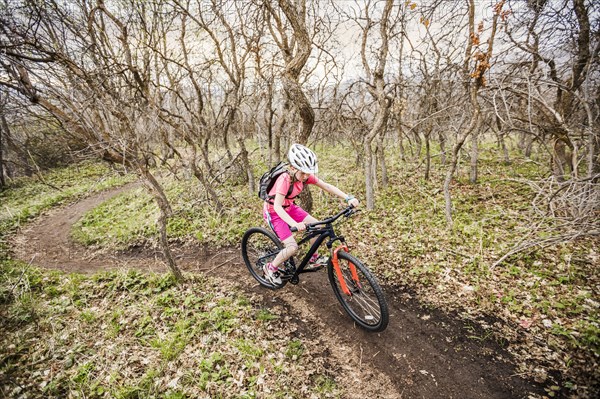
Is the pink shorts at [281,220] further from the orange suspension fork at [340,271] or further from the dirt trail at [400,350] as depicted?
the dirt trail at [400,350]

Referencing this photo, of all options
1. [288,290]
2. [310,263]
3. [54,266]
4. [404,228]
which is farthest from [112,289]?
[404,228]

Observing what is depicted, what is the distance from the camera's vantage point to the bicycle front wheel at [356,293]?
3988mm

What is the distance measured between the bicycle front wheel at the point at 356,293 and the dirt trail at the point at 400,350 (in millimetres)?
200

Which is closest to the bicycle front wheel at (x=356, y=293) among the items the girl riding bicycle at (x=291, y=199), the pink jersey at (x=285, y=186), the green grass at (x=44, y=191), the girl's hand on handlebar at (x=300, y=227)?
the girl riding bicycle at (x=291, y=199)

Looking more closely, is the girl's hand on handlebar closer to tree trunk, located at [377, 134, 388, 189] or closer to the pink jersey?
the pink jersey

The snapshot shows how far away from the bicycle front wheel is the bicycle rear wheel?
111 centimetres

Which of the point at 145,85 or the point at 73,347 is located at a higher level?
the point at 145,85

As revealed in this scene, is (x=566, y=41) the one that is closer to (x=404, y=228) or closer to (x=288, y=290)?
(x=404, y=228)

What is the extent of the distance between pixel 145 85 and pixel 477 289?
979 cm

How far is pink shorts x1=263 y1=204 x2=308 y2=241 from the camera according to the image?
14.7 ft

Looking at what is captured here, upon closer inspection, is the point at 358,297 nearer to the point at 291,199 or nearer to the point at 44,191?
the point at 291,199

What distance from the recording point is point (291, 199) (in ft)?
14.7

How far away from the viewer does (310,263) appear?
468 centimetres

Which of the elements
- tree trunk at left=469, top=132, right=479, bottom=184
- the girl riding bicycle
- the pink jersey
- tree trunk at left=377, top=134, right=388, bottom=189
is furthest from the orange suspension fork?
tree trunk at left=469, top=132, right=479, bottom=184
